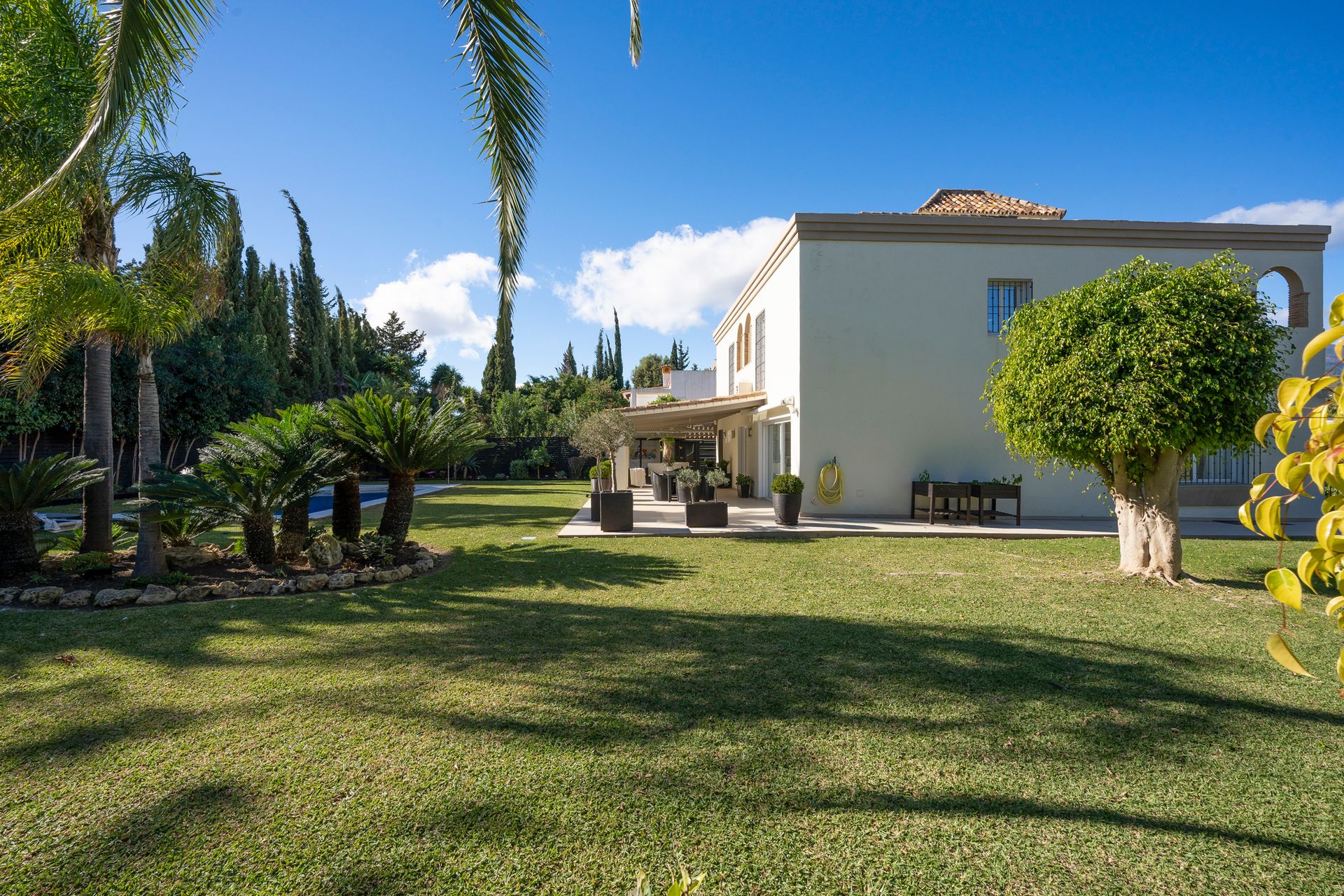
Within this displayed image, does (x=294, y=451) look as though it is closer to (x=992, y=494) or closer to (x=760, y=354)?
(x=992, y=494)

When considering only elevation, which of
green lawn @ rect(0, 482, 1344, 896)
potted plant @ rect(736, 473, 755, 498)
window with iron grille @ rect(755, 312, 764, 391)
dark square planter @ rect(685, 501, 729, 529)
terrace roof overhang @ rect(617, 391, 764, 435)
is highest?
window with iron grille @ rect(755, 312, 764, 391)

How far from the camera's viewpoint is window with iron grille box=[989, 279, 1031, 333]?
1404cm

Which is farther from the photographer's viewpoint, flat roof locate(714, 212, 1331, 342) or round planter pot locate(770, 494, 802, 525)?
flat roof locate(714, 212, 1331, 342)

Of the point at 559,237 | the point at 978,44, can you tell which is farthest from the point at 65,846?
the point at 978,44

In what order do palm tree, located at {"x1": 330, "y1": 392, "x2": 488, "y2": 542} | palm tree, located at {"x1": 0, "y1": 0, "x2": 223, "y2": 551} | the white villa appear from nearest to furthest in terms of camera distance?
1. palm tree, located at {"x1": 0, "y1": 0, "x2": 223, "y2": 551}
2. palm tree, located at {"x1": 330, "y1": 392, "x2": 488, "y2": 542}
3. the white villa

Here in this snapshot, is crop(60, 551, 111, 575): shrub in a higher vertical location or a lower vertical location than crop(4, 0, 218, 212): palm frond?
lower

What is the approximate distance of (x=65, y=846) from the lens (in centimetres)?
275

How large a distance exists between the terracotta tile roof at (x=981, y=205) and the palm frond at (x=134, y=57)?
1470 centimetres

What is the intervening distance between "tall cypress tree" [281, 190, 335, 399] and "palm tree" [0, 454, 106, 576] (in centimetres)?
2648

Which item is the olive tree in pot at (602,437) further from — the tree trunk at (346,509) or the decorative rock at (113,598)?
the decorative rock at (113,598)

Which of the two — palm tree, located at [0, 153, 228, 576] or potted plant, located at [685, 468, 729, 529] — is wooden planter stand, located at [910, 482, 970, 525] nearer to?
potted plant, located at [685, 468, 729, 529]

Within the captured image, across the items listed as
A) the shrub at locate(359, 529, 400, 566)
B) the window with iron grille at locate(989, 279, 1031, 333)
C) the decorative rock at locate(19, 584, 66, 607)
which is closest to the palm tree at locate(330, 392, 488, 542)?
the shrub at locate(359, 529, 400, 566)

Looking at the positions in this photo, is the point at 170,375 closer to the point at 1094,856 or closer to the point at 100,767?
the point at 100,767

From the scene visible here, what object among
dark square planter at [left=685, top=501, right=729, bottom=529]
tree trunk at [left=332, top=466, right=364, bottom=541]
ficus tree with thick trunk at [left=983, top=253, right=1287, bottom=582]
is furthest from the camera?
dark square planter at [left=685, top=501, right=729, bottom=529]
